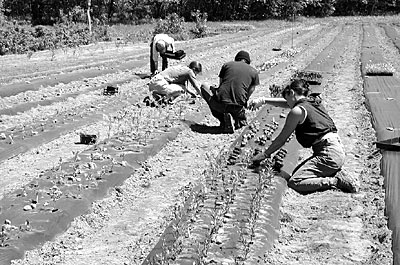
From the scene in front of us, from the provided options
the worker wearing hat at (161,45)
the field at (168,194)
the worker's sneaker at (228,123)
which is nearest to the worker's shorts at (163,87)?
the field at (168,194)

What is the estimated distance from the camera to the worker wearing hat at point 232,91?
28.0ft

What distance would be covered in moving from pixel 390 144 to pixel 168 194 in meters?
2.83

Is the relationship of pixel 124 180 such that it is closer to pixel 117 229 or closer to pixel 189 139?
pixel 117 229

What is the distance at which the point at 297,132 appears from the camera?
6.62 metres

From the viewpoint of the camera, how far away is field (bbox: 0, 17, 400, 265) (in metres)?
4.82

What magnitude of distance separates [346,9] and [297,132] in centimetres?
5710

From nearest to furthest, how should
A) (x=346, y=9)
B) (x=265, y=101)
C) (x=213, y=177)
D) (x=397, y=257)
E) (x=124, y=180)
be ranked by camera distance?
(x=397, y=257) < (x=213, y=177) < (x=124, y=180) < (x=265, y=101) < (x=346, y=9)

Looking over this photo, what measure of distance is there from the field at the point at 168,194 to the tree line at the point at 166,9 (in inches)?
1752

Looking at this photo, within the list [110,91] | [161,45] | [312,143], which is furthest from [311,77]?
[312,143]

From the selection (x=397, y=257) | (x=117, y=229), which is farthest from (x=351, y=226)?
(x=117, y=229)

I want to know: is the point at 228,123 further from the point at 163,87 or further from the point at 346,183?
the point at 346,183

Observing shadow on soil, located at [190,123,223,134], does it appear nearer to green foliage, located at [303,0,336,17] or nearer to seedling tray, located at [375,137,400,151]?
seedling tray, located at [375,137,400,151]

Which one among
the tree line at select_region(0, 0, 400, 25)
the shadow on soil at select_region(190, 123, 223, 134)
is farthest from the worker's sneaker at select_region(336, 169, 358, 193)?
the tree line at select_region(0, 0, 400, 25)

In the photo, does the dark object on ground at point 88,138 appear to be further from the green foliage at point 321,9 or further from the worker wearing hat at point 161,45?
the green foliage at point 321,9
